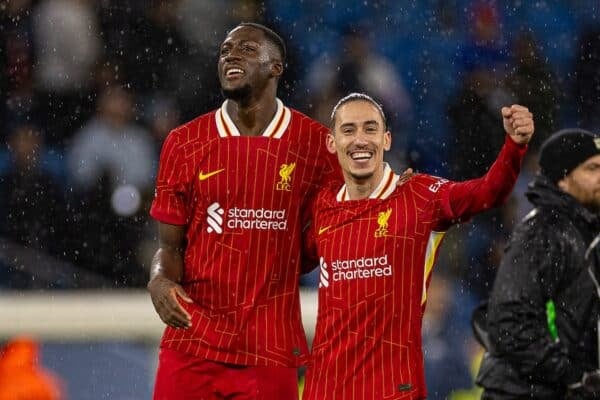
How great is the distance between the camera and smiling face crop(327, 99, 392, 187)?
521 cm

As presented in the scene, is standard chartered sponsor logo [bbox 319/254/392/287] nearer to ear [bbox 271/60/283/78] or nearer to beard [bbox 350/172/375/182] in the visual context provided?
beard [bbox 350/172/375/182]

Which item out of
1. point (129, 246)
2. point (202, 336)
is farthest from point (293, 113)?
point (129, 246)

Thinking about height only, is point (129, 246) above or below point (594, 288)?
above

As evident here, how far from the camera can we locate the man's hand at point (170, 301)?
16.7ft

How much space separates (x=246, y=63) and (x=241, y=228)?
2.00 ft

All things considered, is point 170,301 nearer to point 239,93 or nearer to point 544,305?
point 239,93

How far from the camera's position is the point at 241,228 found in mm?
5383

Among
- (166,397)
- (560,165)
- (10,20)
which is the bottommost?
(166,397)

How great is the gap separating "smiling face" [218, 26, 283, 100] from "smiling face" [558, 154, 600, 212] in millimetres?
1295

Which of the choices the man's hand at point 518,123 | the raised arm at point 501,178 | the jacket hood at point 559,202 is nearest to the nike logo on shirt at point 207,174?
the raised arm at point 501,178

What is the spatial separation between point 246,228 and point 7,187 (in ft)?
11.5

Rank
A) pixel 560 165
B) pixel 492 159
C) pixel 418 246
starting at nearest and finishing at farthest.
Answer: pixel 418 246 < pixel 560 165 < pixel 492 159

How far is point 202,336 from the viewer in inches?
212

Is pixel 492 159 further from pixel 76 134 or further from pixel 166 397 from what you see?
pixel 166 397
